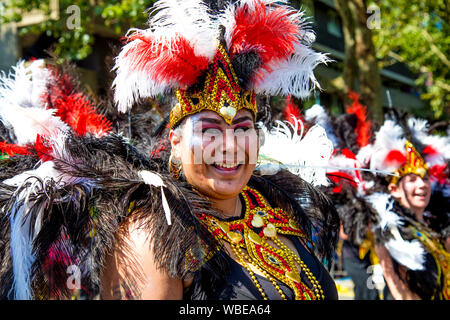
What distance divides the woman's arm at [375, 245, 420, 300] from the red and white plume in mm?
2146

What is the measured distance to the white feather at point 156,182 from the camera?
1.71 m

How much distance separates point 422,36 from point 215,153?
10.4 m

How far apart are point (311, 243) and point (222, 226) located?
1.79 feet

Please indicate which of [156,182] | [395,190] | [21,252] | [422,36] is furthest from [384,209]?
[422,36]

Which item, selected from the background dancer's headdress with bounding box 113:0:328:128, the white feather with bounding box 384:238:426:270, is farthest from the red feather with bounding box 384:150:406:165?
the background dancer's headdress with bounding box 113:0:328:128

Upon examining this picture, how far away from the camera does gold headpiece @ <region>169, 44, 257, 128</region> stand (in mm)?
1930

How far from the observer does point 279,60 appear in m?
2.12

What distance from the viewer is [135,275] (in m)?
1.68

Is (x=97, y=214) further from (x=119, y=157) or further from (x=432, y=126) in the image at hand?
(x=432, y=126)

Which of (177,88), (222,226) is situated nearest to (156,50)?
(177,88)

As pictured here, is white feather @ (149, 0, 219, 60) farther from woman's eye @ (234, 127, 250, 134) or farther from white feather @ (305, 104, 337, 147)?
white feather @ (305, 104, 337, 147)

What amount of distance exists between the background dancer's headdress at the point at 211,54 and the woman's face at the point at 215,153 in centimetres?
6

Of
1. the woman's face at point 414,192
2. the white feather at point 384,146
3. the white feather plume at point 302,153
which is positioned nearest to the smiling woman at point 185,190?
the white feather plume at point 302,153

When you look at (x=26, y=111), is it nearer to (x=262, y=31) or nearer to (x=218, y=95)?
(x=218, y=95)
